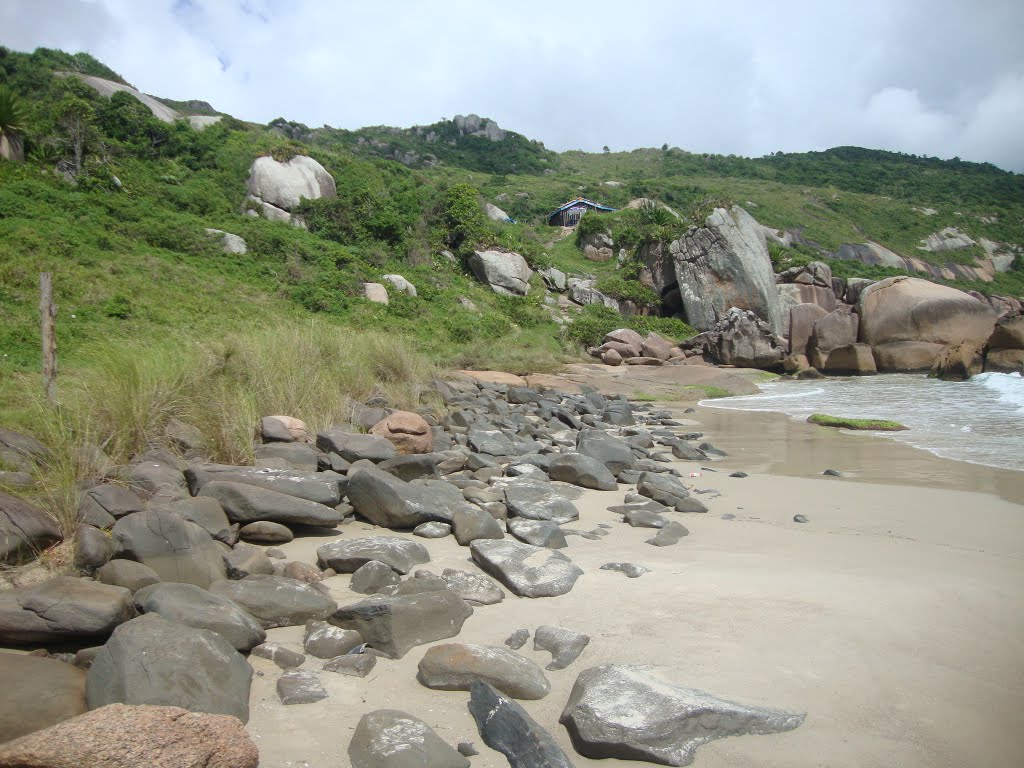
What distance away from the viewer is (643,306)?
2964 cm

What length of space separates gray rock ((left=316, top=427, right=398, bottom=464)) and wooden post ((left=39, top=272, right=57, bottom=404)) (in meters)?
2.04

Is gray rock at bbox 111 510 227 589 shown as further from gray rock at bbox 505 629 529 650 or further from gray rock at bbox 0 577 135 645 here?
gray rock at bbox 505 629 529 650

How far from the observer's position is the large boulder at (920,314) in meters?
22.4

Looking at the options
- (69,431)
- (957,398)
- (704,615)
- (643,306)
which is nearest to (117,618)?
(69,431)

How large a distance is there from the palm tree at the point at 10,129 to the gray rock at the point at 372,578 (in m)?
22.3

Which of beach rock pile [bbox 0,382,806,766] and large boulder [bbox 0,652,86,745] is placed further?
beach rock pile [bbox 0,382,806,766]

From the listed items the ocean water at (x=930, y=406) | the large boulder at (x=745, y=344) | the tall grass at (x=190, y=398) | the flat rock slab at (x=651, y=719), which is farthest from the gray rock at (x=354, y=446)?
the large boulder at (x=745, y=344)

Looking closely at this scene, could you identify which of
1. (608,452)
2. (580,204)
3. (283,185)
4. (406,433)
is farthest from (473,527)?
(580,204)

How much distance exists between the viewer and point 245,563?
327 cm

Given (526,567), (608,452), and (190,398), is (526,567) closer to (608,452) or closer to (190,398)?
(608,452)

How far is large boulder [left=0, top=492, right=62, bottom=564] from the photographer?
3070 millimetres

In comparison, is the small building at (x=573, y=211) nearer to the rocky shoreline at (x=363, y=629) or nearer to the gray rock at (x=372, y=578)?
the rocky shoreline at (x=363, y=629)

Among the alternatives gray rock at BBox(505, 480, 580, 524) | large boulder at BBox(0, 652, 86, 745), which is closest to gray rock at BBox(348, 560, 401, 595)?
large boulder at BBox(0, 652, 86, 745)

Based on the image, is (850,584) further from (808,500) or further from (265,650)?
(265,650)
